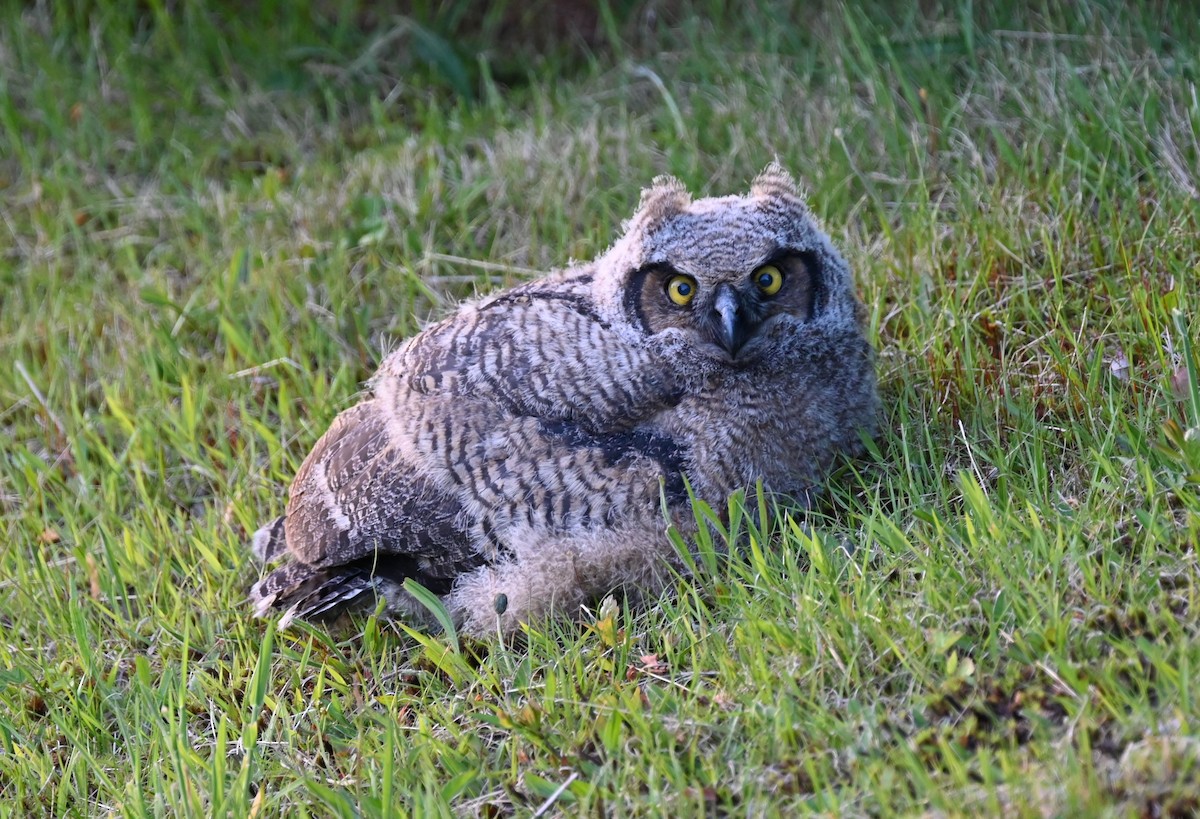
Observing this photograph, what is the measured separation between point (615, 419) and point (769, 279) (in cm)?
58

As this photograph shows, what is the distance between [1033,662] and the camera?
2.53 m

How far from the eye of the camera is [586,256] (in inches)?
192

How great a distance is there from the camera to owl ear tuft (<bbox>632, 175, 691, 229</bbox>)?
345 cm

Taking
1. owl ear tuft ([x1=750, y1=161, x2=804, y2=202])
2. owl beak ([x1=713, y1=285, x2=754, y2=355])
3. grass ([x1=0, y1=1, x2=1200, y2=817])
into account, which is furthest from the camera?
owl ear tuft ([x1=750, y1=161, x2=804, y2=202])

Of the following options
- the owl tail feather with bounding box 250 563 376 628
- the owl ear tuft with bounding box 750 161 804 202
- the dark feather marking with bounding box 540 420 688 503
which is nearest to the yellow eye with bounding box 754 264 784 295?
the owl ear tuft with bounding box 750 161 804 202

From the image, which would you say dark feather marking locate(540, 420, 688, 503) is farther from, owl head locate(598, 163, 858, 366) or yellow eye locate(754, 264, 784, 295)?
yellow eye locate(754, 264, 784, 295)

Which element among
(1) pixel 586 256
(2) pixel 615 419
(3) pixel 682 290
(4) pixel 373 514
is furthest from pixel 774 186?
(4) pixel 373 514

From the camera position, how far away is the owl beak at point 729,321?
10.6ft

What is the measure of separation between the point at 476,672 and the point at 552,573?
0.34 metres

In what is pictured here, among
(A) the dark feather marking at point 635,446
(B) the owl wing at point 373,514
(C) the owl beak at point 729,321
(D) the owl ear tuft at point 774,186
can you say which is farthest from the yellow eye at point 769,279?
(B) the owl wing at point 373,514

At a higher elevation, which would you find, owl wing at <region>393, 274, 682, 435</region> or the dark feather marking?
owl wing at <region>393, 274, 682, 435</region>

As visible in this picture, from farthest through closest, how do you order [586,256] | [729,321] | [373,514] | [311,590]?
[586,256]
[311,590]
[373,514]
[729,321]

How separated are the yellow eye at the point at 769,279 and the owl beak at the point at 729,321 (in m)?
0.12

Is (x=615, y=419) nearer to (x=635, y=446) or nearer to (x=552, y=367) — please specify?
(x=635, y=446)
